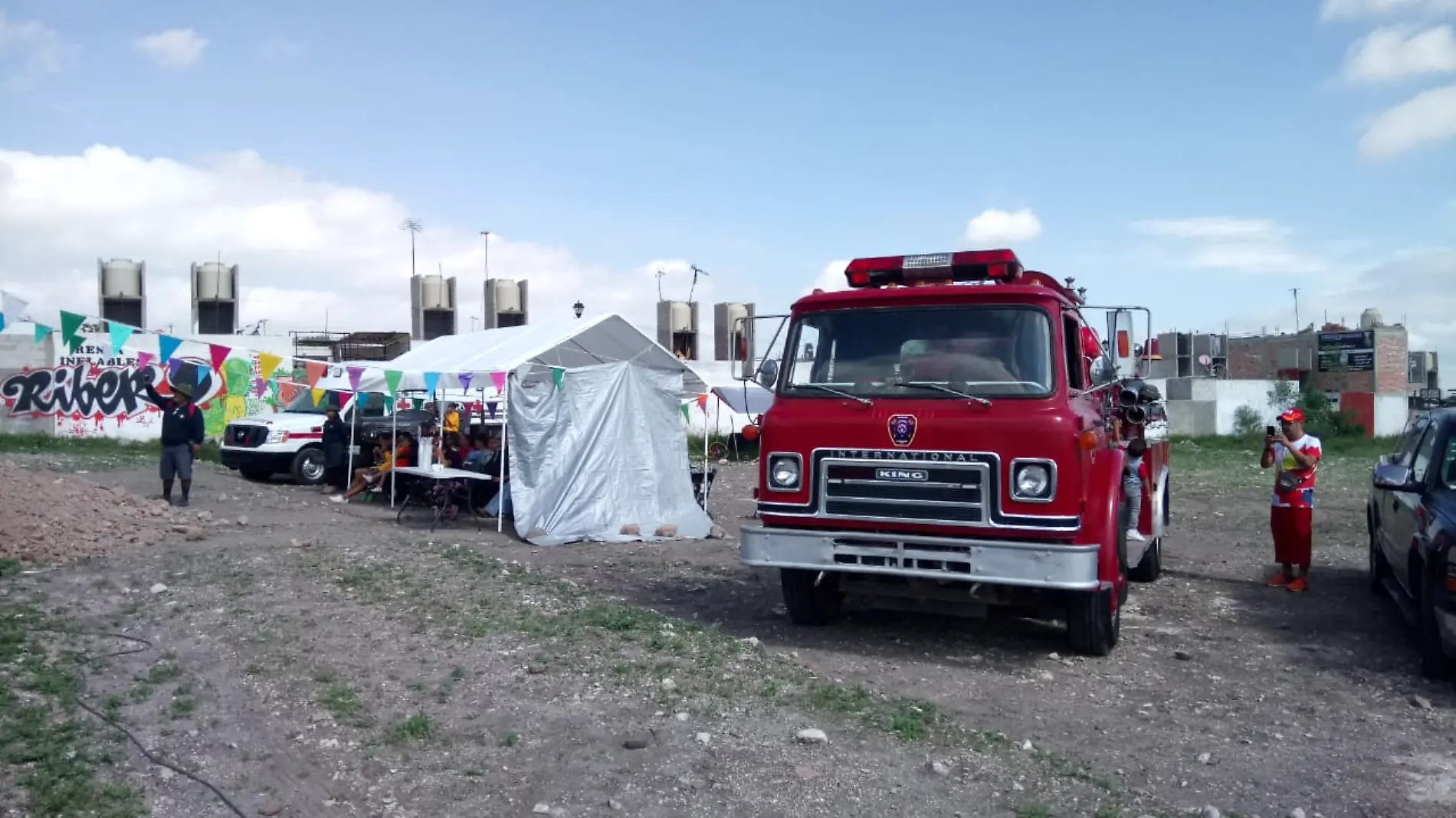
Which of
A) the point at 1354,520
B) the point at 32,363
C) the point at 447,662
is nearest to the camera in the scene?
the point at 447,662

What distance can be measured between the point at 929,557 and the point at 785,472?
3.61 feet

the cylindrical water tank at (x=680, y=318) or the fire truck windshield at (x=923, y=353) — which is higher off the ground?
the cylindrical water tank at (x=680, y=318)

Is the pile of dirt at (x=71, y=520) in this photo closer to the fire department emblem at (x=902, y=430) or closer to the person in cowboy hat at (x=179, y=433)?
the person in cowboy hat at (x=179, y=433)

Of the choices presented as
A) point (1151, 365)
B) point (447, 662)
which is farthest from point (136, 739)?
point (1151, 365)

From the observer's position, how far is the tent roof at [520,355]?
1434 centimetres

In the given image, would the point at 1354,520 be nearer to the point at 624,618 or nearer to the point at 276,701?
the point at 624,618

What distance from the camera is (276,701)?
599 cm

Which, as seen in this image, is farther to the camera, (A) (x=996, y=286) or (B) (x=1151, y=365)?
(B) (x=1151, y=365)

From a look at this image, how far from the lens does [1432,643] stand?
674cm

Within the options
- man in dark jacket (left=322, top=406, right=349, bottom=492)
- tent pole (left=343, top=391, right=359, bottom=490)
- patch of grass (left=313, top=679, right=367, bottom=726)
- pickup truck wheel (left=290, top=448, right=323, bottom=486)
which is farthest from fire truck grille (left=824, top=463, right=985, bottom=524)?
pickup truck wheel (left=290, top=448, right=323, bottom=486)

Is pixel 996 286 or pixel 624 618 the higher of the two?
pixel 996 286

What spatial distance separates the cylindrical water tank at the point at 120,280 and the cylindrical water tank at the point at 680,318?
1576cm

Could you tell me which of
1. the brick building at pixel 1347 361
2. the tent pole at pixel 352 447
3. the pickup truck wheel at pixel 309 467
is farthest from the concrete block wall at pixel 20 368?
the brick building at pixel 1347 361

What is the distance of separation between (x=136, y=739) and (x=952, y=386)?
494 cm
